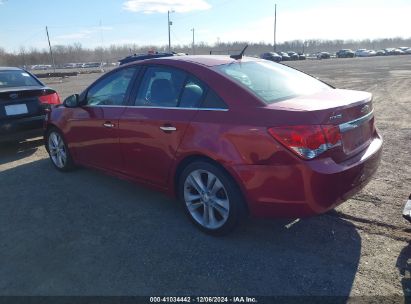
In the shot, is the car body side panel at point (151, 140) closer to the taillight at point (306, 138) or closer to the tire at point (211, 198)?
the tire at point (211, 198)

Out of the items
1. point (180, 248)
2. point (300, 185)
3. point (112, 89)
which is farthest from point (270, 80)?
point (112, 89)

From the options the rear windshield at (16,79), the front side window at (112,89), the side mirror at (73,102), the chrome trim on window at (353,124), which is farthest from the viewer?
the rear windshield at (16,79)

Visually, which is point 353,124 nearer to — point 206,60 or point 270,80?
point 270,80

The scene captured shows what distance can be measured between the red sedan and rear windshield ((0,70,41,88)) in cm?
337

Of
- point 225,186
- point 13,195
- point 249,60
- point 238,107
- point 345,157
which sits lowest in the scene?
point 13,195

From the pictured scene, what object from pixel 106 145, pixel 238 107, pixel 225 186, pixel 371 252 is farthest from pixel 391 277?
pixel 106 145

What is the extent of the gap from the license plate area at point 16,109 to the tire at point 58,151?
1082 millimetres

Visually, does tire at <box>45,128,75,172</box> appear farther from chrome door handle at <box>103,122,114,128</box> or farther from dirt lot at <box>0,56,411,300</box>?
chrome door handle at <box>103,122,114,128</box>

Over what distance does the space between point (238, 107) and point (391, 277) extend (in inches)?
70.6

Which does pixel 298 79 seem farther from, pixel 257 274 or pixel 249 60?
pixel 257 274

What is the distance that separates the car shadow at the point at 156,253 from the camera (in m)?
2.89

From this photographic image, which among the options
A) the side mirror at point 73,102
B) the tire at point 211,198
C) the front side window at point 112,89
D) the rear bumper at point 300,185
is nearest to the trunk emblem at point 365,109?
the rear bumper at point 300,185

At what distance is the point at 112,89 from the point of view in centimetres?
459

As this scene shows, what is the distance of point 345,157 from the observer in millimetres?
3125
